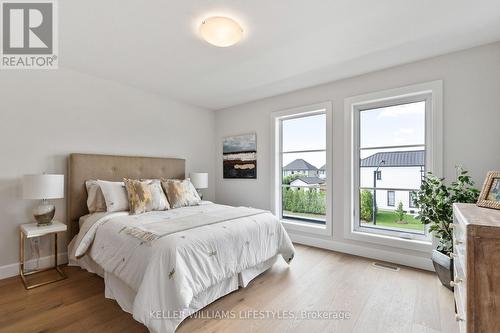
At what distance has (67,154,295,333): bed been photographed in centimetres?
155

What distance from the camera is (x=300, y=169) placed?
375 centimetres

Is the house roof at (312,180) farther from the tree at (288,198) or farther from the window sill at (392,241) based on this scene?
the window sill at (392,241)

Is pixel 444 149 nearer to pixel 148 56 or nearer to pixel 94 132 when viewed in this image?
pixel 148 56

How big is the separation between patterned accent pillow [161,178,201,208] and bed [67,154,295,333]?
13 cm

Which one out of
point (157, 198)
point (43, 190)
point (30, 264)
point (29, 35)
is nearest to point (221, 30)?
A: point (29, 35)

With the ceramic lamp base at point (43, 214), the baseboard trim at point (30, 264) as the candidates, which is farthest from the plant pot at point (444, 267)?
the baseboard trim at point (30, 264)

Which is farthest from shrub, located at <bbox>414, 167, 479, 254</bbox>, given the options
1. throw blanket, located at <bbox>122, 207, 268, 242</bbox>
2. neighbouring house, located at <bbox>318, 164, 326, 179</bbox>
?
throw blanket, located at <bbox>122, 207, 268, 242</bbox>

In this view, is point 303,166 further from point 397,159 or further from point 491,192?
point 491,192

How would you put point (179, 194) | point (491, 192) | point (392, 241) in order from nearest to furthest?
point (491, 192) → point (392, 241) → point (179, 194)

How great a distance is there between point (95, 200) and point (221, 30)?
2353 mm

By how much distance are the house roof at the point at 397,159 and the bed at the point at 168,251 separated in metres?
1.56

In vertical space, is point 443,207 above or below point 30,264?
above

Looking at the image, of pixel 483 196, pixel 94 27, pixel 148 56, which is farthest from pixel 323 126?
pixel 94 27

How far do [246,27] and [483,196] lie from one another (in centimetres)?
215
